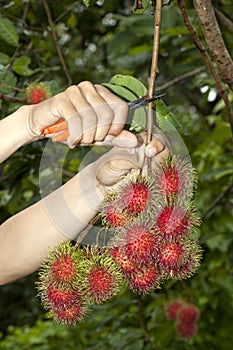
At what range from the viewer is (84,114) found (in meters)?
0.99

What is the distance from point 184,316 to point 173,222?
127cm

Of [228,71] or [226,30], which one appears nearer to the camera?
[228,71]

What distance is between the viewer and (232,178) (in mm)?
2500

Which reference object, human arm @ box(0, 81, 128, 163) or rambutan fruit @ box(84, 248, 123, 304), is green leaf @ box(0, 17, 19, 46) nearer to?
human arm @ box(0, 81, 128, 163)

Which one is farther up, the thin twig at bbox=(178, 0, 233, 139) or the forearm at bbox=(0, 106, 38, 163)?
the forearm at bbox=(0, 106, 38, 163)

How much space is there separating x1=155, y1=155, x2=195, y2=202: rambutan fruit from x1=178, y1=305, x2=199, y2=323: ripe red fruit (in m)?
1.20

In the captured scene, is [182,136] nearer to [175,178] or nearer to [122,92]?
[122,92]

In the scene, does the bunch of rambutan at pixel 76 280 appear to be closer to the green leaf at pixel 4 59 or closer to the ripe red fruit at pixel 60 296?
the ripe red fruit at pixel 60 296

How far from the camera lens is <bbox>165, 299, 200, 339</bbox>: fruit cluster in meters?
2.15

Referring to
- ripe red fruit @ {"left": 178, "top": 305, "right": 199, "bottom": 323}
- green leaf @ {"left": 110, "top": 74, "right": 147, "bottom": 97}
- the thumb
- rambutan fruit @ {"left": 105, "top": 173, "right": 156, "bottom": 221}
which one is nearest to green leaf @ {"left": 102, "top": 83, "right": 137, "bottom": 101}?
green leaf @ {"left": 110, "top": 74, "right": 147, "bottom": 97}

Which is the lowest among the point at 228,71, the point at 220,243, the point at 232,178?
the point at 220,243

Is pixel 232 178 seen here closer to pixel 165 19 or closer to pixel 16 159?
pixel 165 19

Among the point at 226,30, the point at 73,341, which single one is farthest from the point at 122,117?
the point at 73,341

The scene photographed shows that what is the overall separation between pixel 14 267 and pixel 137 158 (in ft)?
1.64
